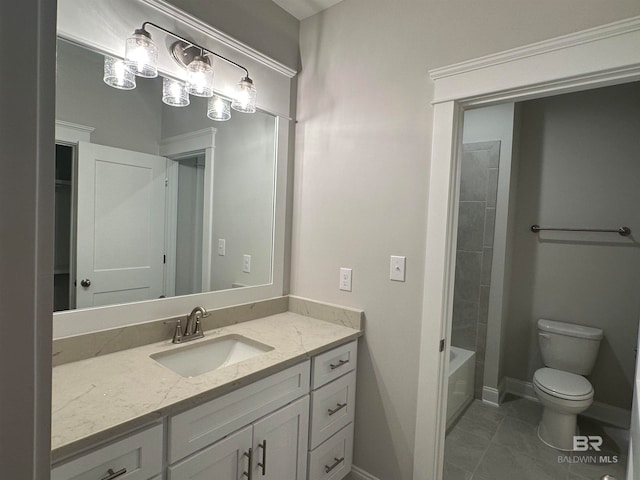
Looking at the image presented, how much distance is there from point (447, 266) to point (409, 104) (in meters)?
0.80

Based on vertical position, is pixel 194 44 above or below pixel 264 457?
above

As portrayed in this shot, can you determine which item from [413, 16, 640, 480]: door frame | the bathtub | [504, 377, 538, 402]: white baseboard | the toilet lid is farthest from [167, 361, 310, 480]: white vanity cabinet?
[504, 377, 538, 402]: white baseboard

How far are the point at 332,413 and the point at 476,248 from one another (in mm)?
1871

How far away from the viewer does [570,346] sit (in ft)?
8.41

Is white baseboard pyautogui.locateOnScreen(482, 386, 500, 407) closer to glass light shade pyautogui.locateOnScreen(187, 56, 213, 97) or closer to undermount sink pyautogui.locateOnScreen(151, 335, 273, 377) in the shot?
undermount sink pyautogui.locateOnScreen(151, 335, 273, 377)

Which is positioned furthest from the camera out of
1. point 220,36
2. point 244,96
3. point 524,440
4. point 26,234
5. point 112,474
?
point 524,440

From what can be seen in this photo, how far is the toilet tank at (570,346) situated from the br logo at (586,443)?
1.39 ft

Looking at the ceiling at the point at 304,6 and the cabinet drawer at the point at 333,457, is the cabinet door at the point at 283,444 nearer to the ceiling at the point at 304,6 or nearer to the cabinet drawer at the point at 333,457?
the cabinet drawer at the point at 333,457

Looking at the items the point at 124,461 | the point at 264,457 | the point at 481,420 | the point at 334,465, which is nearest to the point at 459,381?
the point at 481,420

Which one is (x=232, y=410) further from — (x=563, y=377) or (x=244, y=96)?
(x=563, y=377)

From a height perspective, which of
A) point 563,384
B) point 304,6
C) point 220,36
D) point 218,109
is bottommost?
point 563,384

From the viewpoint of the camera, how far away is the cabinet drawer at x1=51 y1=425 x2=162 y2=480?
33.9 inches

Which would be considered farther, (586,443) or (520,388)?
(520,388)

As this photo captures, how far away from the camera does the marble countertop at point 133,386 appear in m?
0.90
